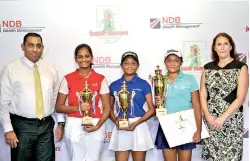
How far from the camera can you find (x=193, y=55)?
10.2 ft

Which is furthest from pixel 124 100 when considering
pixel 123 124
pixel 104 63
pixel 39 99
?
pixel 39 99

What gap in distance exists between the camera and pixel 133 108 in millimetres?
2779

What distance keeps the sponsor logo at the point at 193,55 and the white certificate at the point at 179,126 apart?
600mm

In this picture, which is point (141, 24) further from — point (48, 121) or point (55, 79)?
point (48, 121)

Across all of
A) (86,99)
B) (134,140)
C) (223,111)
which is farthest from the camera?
(134,140)

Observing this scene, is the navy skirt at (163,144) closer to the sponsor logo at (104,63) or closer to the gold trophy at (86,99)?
the gold trophy at (86,99)

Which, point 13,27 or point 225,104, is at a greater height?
point 13,27

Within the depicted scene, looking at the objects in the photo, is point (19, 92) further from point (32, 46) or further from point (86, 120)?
point (86, 120)

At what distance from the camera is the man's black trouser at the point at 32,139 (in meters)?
2.57

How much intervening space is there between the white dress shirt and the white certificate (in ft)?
3.26

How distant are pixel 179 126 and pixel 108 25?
3.90ft

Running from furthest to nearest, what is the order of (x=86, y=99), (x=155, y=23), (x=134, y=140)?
1. (x=155, y=23)
2. (x=134, y=140)
3. (x=86, y=99)

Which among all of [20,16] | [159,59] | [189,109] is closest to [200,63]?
[159,59]

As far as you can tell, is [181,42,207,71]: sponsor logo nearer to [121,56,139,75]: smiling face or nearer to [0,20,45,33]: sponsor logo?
[121,56,139,75]: smiling face
